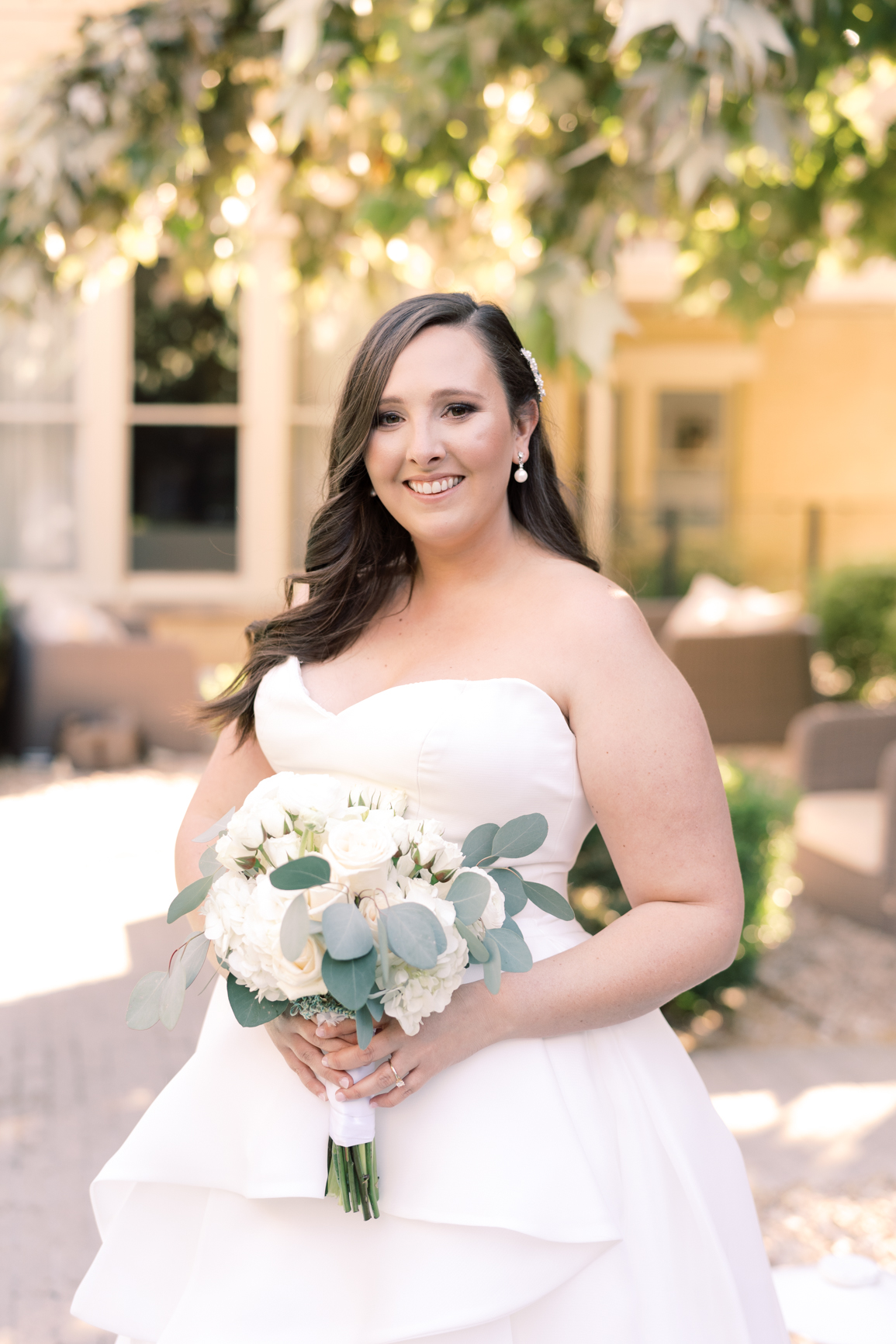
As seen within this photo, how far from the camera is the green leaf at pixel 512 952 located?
174cm

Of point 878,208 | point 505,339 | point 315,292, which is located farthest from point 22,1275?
point 878,208

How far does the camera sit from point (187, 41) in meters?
4.33

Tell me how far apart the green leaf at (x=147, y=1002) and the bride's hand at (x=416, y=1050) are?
0.26 m

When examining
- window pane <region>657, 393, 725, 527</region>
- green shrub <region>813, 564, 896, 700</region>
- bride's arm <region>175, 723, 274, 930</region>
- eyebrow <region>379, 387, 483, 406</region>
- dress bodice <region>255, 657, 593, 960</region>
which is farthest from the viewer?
window pane <region>657, 393, 725, 527</region>

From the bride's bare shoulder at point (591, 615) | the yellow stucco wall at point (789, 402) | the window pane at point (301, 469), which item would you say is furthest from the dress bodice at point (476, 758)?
the yellow stucco wall at point (789, 402)

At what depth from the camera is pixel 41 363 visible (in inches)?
441

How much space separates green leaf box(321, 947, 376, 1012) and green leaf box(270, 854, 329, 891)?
0.09 meters

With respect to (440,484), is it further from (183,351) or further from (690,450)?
(690,450)

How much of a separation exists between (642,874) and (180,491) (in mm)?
10194

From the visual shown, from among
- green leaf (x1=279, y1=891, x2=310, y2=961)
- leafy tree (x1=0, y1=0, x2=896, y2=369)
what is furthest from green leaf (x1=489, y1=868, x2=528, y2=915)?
leafy tree (x1=0, y1=0, x2=896, y2=369)

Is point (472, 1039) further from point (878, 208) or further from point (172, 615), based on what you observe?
point (172, 615)

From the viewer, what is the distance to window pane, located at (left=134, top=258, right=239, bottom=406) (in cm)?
1134

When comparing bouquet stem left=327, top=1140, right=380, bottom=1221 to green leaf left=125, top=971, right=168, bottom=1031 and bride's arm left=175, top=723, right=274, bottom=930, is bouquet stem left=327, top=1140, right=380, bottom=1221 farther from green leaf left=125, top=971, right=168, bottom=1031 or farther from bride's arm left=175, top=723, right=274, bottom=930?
bride's arm left=175, top=723, right=274, bottom=930

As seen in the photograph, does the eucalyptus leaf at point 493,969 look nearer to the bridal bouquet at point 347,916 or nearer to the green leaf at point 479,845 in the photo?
the bridal bouquet at point 347,916
